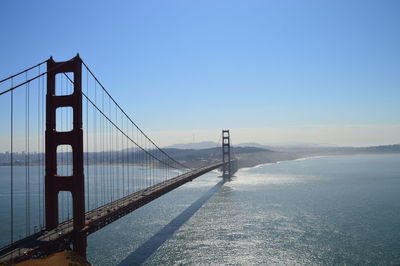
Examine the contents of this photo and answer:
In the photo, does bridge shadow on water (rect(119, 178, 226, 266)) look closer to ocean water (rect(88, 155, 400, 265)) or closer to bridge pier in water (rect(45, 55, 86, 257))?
ocean water (rect(88, 155, 400, 265))

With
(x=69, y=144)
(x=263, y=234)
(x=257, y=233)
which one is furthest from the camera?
(x=257, y=233)

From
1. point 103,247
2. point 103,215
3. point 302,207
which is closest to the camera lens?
point 103,215

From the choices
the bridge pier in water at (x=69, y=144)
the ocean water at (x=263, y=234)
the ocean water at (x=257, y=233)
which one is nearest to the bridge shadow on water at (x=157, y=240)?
the ocean water at (x=257, y=233)

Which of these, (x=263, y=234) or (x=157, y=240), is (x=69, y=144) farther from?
(x=263, y=234)

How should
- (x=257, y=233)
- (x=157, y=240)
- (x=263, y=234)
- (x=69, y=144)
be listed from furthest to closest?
(x=257, y=233) → (x=263, y=234) → (x=157, y=240) → (x=69, y=144)

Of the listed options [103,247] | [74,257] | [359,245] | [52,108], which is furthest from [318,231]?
[52,108]

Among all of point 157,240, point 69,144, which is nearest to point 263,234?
point 157,240

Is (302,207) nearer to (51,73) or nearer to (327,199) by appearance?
(327,199)

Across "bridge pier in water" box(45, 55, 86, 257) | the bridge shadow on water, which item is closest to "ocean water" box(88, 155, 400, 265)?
the bridge shadow on water
